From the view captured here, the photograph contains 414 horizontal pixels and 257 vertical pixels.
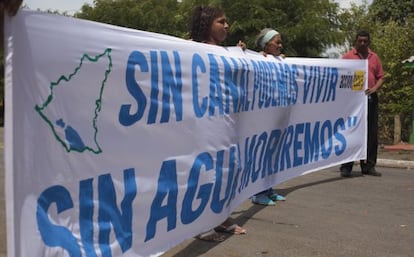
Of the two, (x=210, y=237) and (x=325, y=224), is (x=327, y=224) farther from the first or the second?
(x=210, y=237)

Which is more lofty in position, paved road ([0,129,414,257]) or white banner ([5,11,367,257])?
white banner ([5,11,367,257])

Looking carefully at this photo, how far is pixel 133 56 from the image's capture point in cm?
320

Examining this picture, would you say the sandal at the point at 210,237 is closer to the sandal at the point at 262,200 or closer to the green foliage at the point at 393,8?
the sandal at the point at 262,200

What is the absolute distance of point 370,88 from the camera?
7.54 meters

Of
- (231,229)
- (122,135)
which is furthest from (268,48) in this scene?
(122,135)

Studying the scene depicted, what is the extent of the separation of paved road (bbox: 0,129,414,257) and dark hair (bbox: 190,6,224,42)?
62.2 inches

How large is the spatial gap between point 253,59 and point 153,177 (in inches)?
77.4

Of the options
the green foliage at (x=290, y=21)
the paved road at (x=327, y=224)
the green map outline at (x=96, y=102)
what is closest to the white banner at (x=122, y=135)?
the green map outline at (x=96, y=102)

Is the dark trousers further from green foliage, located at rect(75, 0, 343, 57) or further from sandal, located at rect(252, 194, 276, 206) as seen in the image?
green foliage, located at rect(75, 0, 343, 57)

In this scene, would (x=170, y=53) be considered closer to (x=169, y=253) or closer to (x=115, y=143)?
(x=115, y=143)

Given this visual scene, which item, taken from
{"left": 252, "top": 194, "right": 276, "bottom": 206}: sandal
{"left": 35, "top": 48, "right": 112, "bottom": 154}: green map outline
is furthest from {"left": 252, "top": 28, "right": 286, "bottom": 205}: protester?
{"left": 35, "top": 48, "right": 112, "bottom": 154}: green map outline

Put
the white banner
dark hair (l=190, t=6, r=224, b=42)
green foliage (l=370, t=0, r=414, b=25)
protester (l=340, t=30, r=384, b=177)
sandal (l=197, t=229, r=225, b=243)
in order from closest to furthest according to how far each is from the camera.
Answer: the white banner < sandal (l=197, t=229, r=225, b=243) < dark hair (l=190, t=6, r=224, b=42) < protester (l=340, t=30, r=384, b=177) < green foliage (l=370, t=0, r=414, b=25)

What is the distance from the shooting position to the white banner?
98.1 inches

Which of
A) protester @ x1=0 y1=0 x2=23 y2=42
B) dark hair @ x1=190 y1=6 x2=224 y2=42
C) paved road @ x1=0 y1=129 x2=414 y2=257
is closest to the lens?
protester @ x1=0 y1=0 x2=23 y2=42
